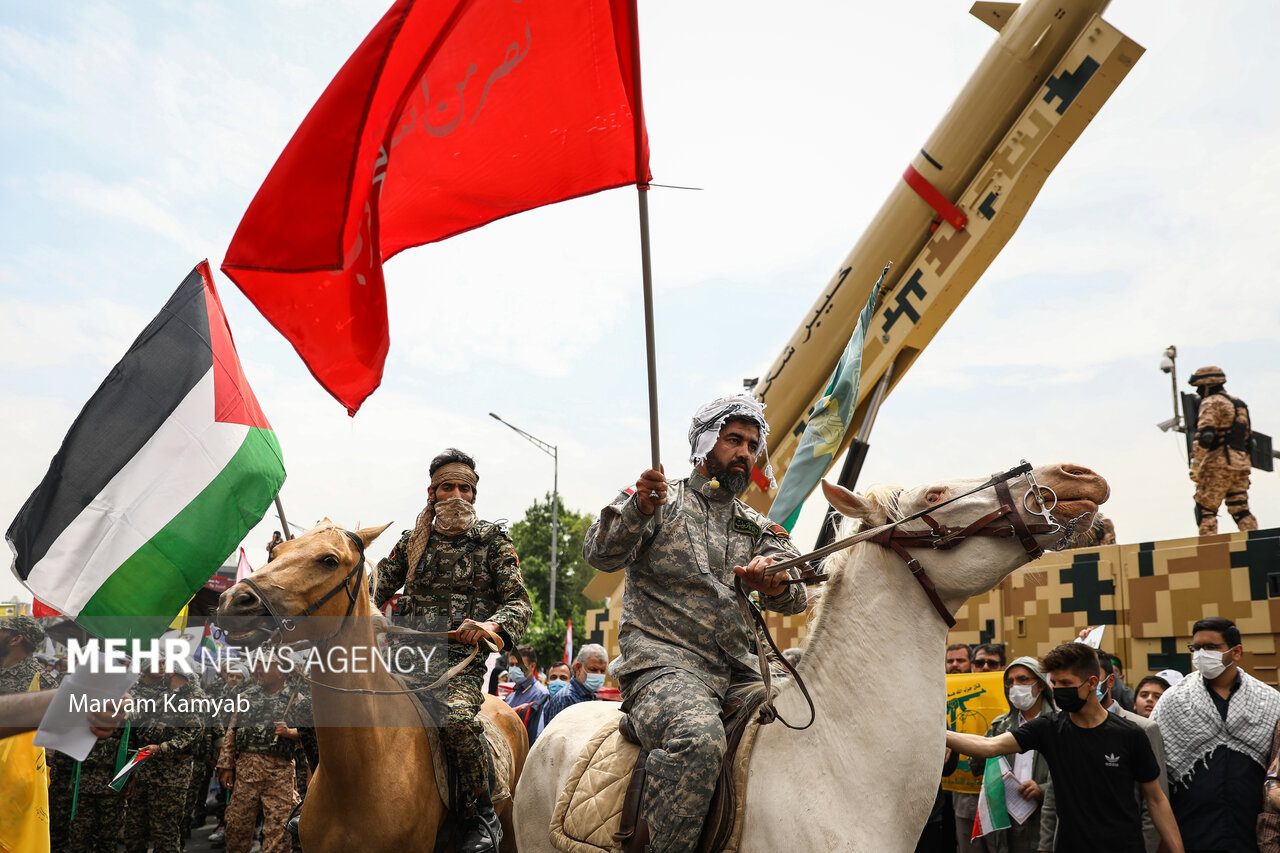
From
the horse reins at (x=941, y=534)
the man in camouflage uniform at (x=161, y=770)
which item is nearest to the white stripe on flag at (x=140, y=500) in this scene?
the horse reins at (x=941, y=534)

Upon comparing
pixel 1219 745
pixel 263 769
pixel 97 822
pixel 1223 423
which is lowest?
pixel 97 822

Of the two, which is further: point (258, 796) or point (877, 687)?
point (258, 796)

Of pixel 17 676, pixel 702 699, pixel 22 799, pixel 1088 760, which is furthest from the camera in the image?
pixel 17 676

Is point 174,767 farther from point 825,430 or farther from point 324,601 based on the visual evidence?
point 825,430

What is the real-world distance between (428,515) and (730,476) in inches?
104

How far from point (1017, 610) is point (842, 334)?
16.0 ft

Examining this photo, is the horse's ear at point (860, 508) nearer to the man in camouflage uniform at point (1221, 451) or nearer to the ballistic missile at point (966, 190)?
the man in camouflage uniform at point (1221, 451)

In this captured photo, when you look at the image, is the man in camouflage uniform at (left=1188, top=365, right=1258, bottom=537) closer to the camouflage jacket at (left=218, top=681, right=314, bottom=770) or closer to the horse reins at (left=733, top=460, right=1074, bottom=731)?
the horse reins at (left=733, top=460, right=1074, bottom=731)

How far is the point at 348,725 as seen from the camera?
463cm

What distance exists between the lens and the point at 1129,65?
12.1 metres

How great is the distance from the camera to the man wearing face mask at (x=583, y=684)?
38.9 ft

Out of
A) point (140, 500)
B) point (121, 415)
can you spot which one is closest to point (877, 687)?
point (140, 500)

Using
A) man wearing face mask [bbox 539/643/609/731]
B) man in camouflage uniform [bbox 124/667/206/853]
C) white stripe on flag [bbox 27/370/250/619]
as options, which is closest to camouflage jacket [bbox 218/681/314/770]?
man in camouflage uniform [bbox 124/667/206/853]

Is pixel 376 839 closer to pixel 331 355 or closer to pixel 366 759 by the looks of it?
pixel 366 759
